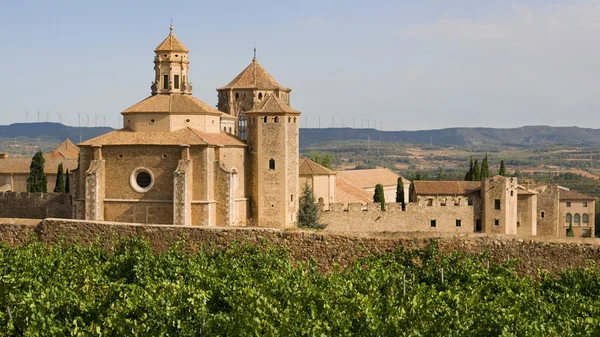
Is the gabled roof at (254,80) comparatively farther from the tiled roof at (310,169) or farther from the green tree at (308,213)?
the green tree at (308,213)

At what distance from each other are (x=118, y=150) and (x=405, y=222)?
13657 mm

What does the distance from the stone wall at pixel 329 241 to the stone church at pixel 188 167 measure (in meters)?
14.3

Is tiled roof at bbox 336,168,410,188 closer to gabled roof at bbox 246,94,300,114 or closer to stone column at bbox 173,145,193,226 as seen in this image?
gabled roof at bbox 246,94,300,114

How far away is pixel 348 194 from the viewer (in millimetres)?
50125

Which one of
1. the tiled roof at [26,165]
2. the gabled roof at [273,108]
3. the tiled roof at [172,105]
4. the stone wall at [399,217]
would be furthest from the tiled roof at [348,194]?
the tiled roof at [26,165]

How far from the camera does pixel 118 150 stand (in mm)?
38438

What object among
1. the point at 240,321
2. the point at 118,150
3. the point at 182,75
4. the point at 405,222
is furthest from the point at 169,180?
the point at 240,321

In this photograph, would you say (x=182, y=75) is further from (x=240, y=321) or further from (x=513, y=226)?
(x=240, y=321)

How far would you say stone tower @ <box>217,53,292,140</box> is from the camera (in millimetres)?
47812

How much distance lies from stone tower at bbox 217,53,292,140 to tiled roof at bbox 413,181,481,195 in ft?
28.7

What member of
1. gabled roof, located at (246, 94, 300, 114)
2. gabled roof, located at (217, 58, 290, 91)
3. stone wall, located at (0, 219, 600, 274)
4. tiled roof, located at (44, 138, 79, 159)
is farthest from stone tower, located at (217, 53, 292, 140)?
tiled roof, located at (44, 138, 79, 159)

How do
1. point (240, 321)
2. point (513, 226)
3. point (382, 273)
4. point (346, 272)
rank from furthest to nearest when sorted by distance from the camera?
point (513, 226)
point (346, 272)
point (382, 273)
point (240, 321)

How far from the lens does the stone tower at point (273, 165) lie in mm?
39281

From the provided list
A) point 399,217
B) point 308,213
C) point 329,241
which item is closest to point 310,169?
point 399,217
